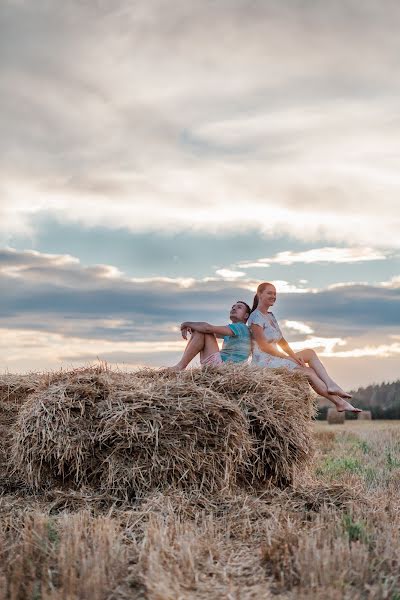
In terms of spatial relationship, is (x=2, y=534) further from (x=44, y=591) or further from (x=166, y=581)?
(x=166, y=581)

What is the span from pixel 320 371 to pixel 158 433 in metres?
3.46

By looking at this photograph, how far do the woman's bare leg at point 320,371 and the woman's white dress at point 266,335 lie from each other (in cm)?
27

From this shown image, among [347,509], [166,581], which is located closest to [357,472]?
[347,509]

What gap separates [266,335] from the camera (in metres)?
9.65

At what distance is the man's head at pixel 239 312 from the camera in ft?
31.8

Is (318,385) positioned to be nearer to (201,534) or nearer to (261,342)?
(261,342)

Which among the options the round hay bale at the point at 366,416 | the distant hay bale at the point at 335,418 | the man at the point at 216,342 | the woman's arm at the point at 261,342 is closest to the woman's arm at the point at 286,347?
the woman's arm at the point at 261,342

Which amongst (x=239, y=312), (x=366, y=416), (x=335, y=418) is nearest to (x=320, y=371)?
(x=239, y=312)

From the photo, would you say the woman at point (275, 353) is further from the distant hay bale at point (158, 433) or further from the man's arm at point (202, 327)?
the distant hay bale at point (158, 433)

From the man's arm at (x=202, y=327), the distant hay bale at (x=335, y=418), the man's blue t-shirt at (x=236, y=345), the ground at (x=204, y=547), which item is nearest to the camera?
the ground at (x=204, y=547)

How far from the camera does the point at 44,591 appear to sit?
396 centimetres

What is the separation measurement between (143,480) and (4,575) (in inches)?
80.9

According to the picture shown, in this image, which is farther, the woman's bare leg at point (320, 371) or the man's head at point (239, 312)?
the man's head at point (239, 312)

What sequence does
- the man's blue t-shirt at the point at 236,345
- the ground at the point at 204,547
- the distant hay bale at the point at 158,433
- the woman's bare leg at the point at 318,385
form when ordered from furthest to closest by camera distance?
the man's blue t-shirt at the point at 236,345 < the woman's bare leg at the point at 318,385 < the distant hay bale at the point at 158,433 < the ground at the point at 204,547
